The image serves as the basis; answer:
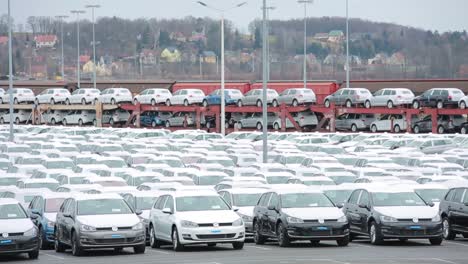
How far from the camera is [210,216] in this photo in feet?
85.3

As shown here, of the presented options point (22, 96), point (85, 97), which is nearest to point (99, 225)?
point (85, 97)

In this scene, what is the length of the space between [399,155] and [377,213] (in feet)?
74.8

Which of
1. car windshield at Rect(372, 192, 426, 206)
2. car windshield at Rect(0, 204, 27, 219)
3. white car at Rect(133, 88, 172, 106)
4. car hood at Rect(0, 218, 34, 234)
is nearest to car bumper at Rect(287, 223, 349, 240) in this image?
car windshield at Rect(372, 192, 426, 206)

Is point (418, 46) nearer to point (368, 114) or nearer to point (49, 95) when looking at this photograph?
point (49, 95)

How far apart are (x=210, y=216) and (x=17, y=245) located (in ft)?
13.3

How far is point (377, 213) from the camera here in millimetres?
27047

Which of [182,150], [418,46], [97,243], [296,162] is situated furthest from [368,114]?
[418,46]

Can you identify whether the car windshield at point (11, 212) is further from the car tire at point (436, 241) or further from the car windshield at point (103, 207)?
the car tire at point (436, 241)

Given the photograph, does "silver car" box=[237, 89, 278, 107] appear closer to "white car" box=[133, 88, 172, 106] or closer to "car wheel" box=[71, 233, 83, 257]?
"white car" box=[133, 88, 172, 106]

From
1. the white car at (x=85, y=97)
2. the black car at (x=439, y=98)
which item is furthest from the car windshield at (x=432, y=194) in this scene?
the white car at (x=85, y=97)

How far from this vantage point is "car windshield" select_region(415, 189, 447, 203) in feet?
102

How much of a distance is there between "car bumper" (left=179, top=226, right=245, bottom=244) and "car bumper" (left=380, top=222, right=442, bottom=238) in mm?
3264

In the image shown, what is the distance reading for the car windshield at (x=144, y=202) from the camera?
3011 centimetres

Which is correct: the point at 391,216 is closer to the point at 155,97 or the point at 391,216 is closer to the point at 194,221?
the point at 194,221
